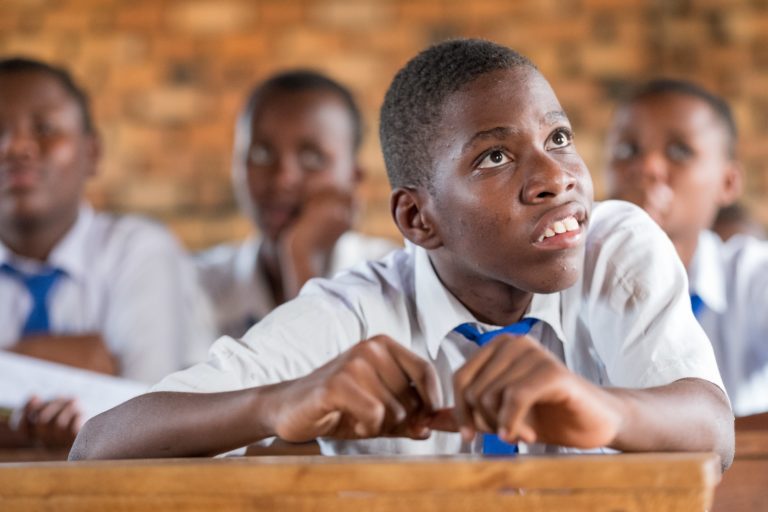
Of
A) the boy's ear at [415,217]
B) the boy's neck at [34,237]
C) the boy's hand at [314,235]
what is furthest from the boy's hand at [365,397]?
the boy's neck at [34,237]

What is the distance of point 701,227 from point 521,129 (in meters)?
1.27

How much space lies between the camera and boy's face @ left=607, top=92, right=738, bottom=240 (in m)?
2.34

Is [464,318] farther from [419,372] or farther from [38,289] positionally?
[38,289]

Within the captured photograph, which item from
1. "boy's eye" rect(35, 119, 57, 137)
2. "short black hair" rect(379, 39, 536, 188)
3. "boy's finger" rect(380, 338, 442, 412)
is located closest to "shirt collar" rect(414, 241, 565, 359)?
"short black hair" rect(379, 39, 536, 188)

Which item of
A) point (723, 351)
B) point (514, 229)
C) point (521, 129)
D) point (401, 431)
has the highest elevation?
point (521, 129)

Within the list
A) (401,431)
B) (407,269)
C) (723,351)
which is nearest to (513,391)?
(401,431)

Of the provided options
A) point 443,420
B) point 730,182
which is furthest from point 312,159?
point 443,420

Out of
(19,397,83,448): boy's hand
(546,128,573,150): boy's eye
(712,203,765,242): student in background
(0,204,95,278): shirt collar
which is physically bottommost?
(712,203,765,242): student in background

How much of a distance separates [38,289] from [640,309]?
5.30ft

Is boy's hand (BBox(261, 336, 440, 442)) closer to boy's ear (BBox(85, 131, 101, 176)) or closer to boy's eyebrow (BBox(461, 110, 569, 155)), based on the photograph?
boy's eyebrow (BBox(461, 110, 569, 155))

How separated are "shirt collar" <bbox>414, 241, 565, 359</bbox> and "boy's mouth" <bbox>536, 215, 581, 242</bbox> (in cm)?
13

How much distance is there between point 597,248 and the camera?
52.4 inches

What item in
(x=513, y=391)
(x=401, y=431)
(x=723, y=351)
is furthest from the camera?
(x=723, y=351)

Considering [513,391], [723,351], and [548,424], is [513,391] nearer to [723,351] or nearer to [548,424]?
[548,424]
